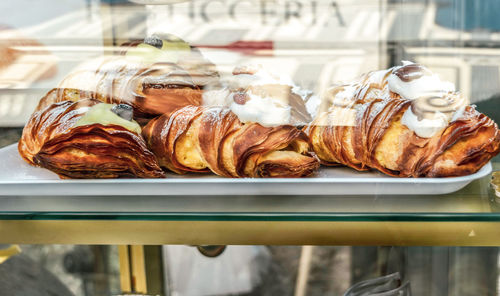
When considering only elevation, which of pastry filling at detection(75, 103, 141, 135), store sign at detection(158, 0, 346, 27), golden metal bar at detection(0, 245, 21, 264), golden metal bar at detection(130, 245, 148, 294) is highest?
store sign at detection(158, 0, 346, 27)

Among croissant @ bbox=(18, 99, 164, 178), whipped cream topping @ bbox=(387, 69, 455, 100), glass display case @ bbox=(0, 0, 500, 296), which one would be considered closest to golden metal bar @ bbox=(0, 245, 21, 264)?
glass display case @ bbox=(0, 0, 500, 296)

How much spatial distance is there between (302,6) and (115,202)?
1.14 feet

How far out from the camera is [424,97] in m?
0.57

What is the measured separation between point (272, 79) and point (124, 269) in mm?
713

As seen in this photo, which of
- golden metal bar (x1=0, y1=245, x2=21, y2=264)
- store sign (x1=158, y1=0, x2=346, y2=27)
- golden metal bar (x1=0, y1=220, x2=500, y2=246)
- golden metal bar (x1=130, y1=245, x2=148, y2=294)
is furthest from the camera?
golden metal bar (x1=130, y1=245, x2=148, y2=294)

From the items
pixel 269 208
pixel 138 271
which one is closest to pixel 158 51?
pixel 269 208

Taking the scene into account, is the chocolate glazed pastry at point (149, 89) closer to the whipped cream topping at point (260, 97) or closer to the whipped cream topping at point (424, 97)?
the whipped cream topping at point (260, 97)

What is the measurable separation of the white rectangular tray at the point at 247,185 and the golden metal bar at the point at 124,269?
56cm

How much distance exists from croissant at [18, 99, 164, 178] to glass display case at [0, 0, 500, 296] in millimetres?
18

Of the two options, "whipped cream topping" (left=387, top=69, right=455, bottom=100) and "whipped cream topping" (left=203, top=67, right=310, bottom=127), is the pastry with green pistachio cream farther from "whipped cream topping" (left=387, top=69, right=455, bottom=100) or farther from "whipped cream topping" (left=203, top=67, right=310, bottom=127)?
"whipped cream topping" (left=387, top=69, right=455, bottom=100)

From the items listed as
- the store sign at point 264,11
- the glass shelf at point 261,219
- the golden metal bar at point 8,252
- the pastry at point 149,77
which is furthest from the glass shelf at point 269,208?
the golden metal bar at point 8,252

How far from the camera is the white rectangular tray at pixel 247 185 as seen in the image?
0.57 meters

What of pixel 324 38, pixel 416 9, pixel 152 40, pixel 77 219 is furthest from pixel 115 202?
pixel 416 9

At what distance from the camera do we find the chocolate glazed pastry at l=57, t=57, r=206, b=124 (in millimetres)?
622
